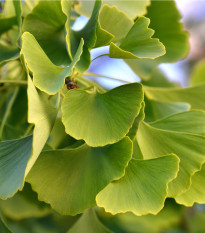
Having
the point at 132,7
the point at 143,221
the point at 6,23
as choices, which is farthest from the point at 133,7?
the point at 143,221

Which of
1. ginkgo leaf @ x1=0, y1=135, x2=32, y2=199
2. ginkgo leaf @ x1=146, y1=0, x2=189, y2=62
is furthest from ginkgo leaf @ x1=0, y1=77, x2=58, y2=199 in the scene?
ginkgo leaf @ x1=146, y1=0, x2=189, y2=62

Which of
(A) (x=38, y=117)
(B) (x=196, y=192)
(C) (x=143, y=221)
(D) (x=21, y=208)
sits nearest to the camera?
(A) (x=38, y=117)

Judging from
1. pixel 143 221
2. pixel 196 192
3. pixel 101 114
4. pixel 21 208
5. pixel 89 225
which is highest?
pixel 101 114

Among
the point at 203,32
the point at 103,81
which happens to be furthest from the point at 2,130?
A: the point at 203,32

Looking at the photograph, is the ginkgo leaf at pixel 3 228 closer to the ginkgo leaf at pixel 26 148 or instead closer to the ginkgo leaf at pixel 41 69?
the ginkgo leaf at pixel 26 148

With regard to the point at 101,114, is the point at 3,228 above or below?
below

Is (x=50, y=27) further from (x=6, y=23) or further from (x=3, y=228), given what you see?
(x=3, y=228)

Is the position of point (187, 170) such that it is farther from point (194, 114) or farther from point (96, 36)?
point (96, 36)

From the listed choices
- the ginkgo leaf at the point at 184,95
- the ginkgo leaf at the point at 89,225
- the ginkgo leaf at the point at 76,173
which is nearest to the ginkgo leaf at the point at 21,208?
the ginkgo leaf at the point at 89,225
